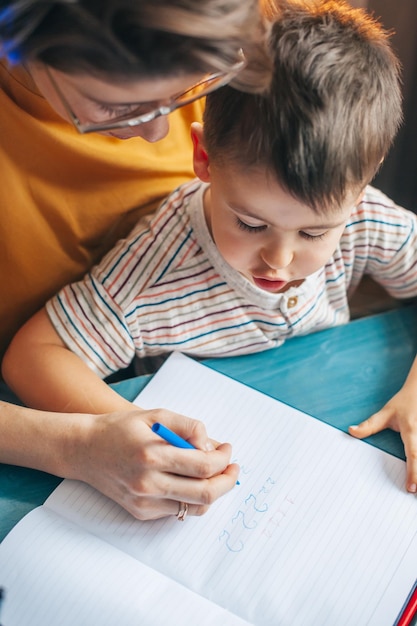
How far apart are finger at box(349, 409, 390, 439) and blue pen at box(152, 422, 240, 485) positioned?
0.73ft

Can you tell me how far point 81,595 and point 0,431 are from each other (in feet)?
0.74

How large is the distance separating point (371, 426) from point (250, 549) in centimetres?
23

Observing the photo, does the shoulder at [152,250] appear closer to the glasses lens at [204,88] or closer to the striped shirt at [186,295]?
the striped shirt at [186,295]

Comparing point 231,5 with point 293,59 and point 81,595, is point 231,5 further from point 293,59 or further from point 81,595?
point 81,595

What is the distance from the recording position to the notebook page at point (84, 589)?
70 centimetres

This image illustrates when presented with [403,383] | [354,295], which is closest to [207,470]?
[403,383]

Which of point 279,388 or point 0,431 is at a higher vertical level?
point 0,431

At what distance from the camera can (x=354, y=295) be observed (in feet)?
4.28

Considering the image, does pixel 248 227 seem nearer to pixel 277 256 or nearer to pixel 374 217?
pixel 277 256

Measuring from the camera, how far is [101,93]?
2.08 feet

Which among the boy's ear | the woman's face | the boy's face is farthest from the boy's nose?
the woman's face

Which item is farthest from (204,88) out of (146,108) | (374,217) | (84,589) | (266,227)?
(84,589)

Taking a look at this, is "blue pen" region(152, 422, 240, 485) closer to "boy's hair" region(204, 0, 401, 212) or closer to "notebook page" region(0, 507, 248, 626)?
"notebook page" region(0, 507, 248, 626)

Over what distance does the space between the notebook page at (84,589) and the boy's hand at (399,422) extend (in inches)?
11.2
